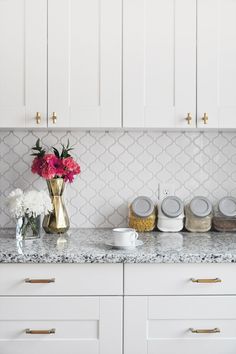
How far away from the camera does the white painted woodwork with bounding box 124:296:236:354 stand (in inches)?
72.3

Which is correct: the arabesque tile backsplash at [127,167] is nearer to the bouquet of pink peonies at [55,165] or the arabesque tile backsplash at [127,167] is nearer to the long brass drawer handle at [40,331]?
the bouquet of pink peonies at [55,165]

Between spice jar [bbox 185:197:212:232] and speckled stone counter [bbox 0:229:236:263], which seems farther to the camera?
spice jar [bbox 185:197:212:232]

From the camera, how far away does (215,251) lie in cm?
187

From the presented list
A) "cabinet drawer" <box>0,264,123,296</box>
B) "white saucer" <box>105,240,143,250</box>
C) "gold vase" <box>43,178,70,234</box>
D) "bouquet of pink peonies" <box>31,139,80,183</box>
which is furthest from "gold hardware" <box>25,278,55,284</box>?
"bouquet of pink peonies" <box>31,139,80,183</box>

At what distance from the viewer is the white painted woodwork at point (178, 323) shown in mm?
1836

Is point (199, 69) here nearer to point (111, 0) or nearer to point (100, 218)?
point (111, 0)

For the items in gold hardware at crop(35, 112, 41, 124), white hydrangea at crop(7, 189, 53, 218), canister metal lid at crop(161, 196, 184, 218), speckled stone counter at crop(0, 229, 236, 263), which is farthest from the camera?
canister metal lid at crop(161, 196, 184, 218)

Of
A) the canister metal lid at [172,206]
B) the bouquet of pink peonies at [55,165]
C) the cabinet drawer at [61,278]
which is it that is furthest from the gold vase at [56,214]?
the canister metal lid at [172,206]

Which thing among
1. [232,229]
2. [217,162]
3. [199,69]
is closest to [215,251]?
[232,229]

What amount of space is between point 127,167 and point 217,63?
0.80m

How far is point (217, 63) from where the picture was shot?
7.21 feet

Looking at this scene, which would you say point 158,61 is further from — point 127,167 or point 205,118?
point 127,167

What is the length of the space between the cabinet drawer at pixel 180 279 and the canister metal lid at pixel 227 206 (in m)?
0.61

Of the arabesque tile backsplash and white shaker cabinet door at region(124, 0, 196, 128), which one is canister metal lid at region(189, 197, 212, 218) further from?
white shaker cabinet door at region(124, 0, 196, 128)
